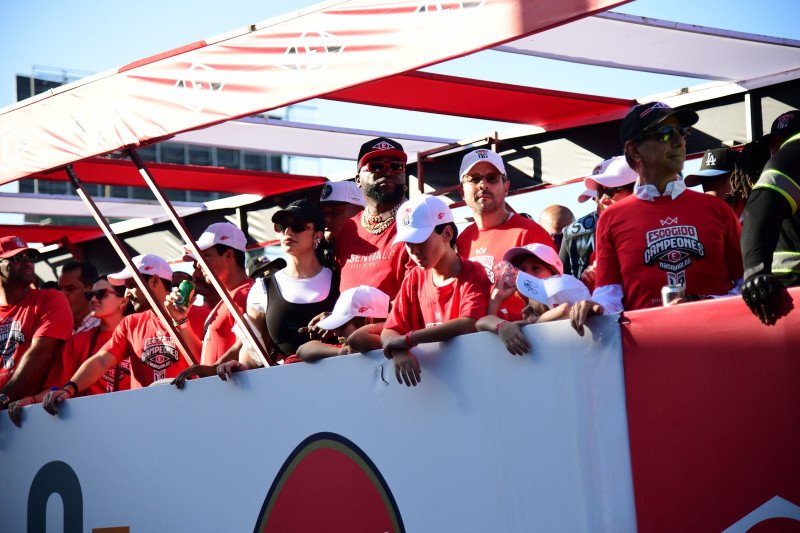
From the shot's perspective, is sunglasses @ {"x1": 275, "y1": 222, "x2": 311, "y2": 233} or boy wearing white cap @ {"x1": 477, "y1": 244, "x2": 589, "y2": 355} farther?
sunglasses @ {"x1": 275, "y1": 222, "x2": 311, "y2": 233}

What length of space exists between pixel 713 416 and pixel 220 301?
353cm

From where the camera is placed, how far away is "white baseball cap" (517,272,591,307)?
3332mm

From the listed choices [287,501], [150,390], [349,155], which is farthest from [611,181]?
[349,155]

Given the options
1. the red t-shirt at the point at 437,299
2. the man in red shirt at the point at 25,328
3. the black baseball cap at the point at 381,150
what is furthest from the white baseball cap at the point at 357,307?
the man in red shirt at the point at 25,328

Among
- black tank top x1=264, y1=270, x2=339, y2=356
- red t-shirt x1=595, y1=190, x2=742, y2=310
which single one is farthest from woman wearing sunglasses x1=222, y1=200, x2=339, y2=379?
red t-shirt x1=595, y1=190, x2=742, y2=310

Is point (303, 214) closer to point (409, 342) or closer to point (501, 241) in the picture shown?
point (501, 241)

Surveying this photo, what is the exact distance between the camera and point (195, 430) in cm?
454

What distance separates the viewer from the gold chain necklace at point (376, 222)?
4.67 meters

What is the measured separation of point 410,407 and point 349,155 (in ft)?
16.5

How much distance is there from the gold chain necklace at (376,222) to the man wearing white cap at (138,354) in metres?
1.44

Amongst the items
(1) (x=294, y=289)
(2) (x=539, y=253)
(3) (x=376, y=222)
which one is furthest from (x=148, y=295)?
(2) (x=539, y=253)

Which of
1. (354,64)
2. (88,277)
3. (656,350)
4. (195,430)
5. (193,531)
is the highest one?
(354,64)

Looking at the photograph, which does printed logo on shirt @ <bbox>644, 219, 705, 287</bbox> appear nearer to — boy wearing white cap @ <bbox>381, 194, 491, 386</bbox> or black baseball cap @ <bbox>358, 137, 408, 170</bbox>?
boy wearing white cap @ <bbox>381, 194, 491, 386</bbox>

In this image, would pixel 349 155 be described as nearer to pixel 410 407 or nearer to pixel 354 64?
pixel 354 64
